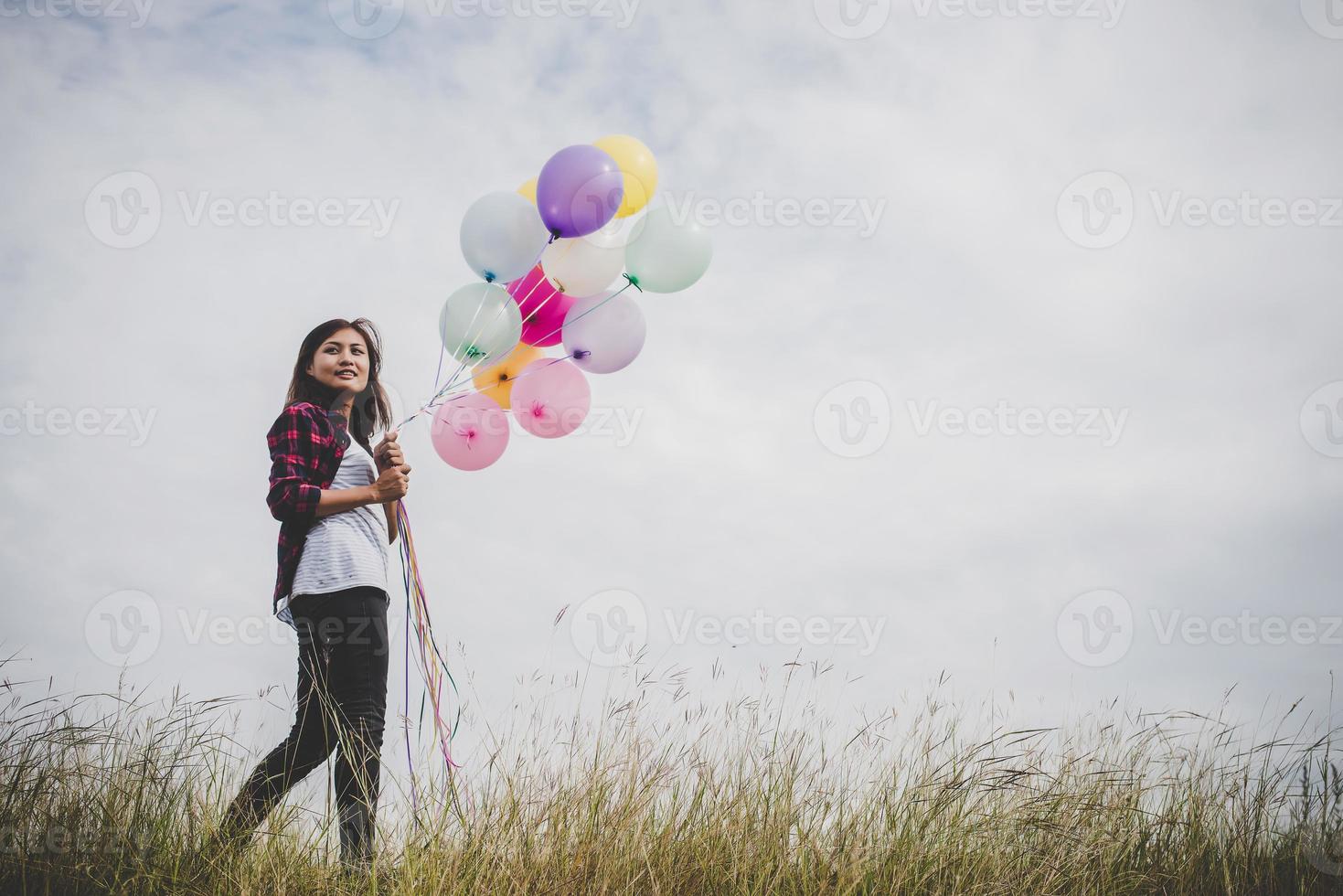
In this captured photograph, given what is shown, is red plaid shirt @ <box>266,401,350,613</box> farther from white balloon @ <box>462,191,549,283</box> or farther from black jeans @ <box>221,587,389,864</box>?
white balloon @ <box>462,191,549,283</box>

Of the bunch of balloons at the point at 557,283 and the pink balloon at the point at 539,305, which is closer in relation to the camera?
the bunch of balloons at the point at 557,283

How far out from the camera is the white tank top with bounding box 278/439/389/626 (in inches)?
92.1

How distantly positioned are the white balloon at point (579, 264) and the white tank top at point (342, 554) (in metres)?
1.20

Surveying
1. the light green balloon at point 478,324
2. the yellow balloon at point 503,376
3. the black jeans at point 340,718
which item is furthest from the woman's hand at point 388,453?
the yellow balloon at point 503,376

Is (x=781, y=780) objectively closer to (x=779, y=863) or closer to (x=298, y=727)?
(x=779, y=863)

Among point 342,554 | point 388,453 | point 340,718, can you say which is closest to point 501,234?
point 388,453

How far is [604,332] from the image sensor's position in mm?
3383

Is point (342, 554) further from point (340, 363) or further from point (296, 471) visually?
point (340, 363)

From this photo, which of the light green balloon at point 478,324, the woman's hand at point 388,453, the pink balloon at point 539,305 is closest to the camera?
the woman's hand at point 388,453

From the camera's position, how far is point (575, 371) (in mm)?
3357

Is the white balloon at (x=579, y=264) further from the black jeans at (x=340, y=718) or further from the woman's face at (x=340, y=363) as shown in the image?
the black jeans at (x=340, y=718)

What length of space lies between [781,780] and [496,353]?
185cm

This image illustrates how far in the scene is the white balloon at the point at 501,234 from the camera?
326 cm

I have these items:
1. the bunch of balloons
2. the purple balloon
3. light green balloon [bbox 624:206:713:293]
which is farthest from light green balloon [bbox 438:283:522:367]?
light green balloon [bbox 624:206:713:293]
